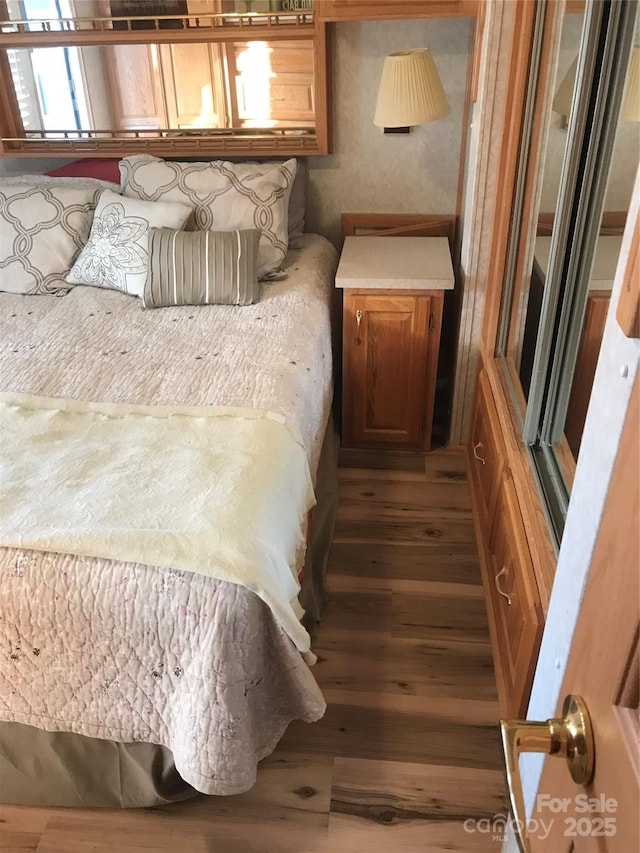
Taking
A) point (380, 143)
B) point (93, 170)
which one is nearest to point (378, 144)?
point (380, 143)

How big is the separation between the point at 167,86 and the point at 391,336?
1.34 metres

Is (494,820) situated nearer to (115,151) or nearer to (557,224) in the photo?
(557,224)

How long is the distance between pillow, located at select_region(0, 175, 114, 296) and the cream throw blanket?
86cm

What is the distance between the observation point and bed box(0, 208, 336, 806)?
1.29 m

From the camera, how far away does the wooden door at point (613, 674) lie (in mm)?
490

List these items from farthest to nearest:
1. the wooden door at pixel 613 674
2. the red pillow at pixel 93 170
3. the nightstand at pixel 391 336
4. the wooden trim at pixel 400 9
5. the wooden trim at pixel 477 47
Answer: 1. the red pillow at pixel 93 170
2. the nightstand at pixel 391 336
3. the wooden trim at pixel 400 9
4. the wooden trim at pixel 477 47
5. the wooden door at pixel 613 674

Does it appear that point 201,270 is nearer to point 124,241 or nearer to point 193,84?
point 124,241

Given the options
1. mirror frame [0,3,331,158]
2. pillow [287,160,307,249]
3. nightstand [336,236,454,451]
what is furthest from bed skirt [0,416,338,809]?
mirror frame [0,3,331,158]

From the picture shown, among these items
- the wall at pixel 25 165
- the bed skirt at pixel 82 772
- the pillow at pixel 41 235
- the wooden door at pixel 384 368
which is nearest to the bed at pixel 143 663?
the bed skirt at pixel 82 772

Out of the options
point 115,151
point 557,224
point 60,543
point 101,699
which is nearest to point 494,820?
point 101,699

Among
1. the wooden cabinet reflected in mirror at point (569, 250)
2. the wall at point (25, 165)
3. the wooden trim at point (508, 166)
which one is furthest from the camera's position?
the wall at point (25, 165)

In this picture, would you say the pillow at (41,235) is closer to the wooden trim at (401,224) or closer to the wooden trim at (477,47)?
the wooden trim at (401,224)

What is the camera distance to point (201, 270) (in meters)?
2.31

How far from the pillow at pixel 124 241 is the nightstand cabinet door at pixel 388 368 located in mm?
723
